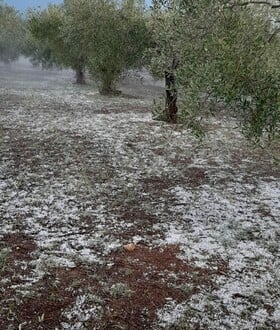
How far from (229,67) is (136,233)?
4079 mm

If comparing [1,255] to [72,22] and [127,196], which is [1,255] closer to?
[127,196]

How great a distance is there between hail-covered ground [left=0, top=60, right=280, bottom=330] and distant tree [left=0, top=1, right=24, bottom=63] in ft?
149

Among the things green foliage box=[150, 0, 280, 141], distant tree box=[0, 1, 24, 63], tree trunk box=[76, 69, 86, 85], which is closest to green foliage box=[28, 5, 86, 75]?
tree trunk box=[76, 69, 86, 85]

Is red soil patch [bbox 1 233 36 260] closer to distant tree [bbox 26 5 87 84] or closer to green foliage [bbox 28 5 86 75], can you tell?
distant tree [bbox 26 5 87 84]

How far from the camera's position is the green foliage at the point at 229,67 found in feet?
24.5

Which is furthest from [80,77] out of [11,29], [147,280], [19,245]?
[147,280]

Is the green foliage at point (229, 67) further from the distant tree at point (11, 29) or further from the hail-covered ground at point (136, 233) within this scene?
the distant tree at point (11, 29)

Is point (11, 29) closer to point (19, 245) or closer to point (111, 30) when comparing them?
point (111, 30)

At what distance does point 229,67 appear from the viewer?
295 inches

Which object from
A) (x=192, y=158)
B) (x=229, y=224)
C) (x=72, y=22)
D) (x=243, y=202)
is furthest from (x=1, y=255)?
(x=72, y=22)

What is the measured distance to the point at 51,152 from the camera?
15.0 m

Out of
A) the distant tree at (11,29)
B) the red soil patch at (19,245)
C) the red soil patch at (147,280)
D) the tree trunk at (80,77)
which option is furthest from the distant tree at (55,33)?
the red soil patch at (147,280)

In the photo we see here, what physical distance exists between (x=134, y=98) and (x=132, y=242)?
2422 centimetres

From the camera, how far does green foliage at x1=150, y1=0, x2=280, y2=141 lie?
7.46 meters
